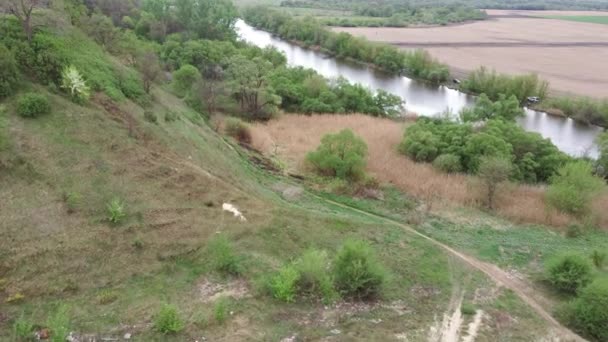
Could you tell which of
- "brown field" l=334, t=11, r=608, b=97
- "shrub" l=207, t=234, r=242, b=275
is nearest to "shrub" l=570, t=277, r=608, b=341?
"shrub" l=207, t=234, r=242, b=275

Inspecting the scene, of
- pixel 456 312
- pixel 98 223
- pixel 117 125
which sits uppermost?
pixel 117 125

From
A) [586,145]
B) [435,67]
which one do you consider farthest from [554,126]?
[435,67]

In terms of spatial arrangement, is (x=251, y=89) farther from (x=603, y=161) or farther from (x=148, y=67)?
(x=603, y=161)

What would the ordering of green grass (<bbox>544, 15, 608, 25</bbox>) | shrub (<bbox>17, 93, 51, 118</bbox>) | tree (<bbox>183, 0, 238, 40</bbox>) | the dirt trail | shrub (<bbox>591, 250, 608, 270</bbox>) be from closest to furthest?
1. the dirt trail
2. shrub (<bbox>17, 93, 51, 118</bbox>)
3. shrub (<bbox>591, 250, 608, 270</bbox>)
4. tree (<bbox>183, 0, 238, 40</bbox>)
5. green grass (<bbox>544, 15, 608, 25</bbox>)

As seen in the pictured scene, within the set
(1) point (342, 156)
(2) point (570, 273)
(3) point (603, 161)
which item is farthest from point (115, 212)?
(3) point (603, 161)

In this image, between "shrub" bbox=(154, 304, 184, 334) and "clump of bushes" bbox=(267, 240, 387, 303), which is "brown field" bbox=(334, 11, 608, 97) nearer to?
"clump of bushes" bbox=(267, 240, 387, 303)

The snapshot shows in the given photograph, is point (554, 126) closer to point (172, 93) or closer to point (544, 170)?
point (544, 170)
